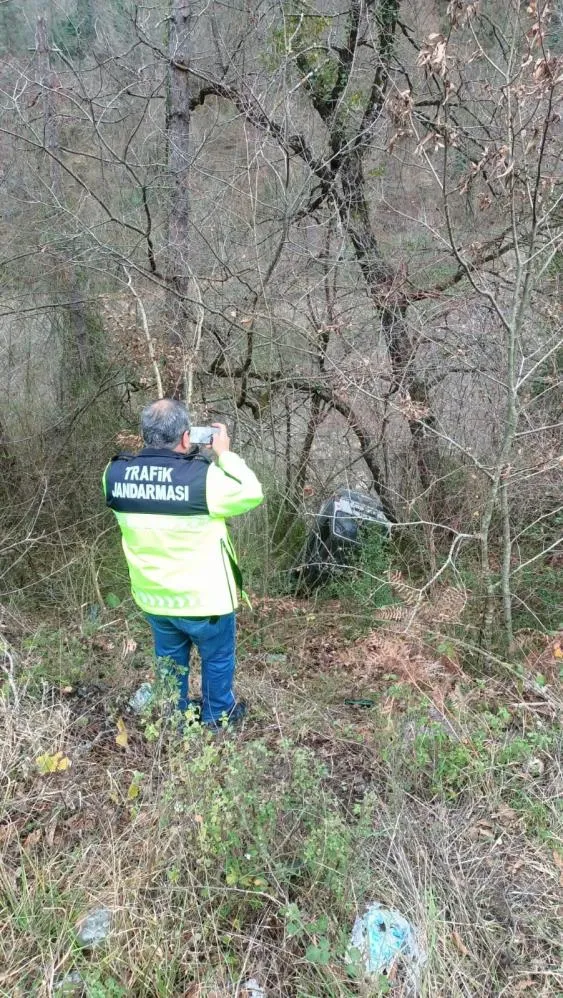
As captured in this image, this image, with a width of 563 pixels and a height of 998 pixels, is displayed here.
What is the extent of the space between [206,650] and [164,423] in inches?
45.4

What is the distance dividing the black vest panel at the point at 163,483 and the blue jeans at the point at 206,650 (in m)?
0.60

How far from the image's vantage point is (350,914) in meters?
2.11

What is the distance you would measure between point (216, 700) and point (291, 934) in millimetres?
1369

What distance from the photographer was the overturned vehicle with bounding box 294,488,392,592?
520cm

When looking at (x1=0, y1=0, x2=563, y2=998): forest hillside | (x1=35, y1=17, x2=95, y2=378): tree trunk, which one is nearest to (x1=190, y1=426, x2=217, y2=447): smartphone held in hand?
(x1=0, y1=0, x2=563, y2=998): forest hillside

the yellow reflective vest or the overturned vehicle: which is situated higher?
the yellow reflective vest

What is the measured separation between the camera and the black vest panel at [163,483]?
108 inches

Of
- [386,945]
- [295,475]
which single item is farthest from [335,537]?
[386,945]

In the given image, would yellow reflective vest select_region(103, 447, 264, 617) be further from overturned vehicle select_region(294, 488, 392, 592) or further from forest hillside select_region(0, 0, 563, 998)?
overturned vehicle select_region(294, 488, 392, 592)

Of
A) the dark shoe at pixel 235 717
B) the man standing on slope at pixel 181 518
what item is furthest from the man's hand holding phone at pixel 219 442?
the dark shoe at pixel 235 717

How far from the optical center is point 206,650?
312cm

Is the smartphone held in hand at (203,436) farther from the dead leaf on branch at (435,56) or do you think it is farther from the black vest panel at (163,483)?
the dead leaf on branch at (435,56)

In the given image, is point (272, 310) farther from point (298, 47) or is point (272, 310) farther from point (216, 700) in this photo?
point (216, 700)

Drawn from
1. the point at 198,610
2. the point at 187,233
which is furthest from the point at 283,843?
the point at 187,233
